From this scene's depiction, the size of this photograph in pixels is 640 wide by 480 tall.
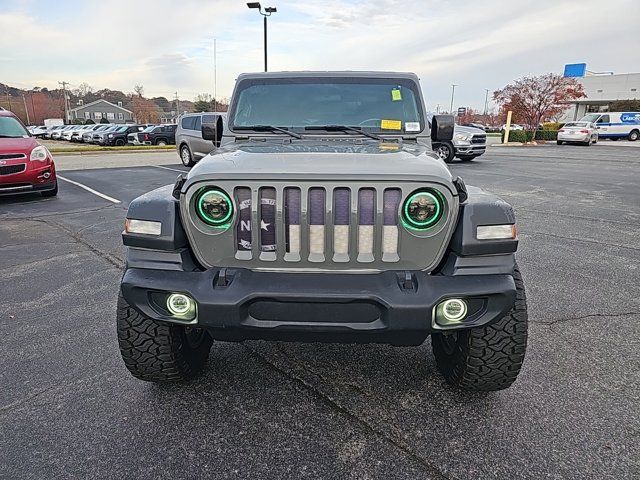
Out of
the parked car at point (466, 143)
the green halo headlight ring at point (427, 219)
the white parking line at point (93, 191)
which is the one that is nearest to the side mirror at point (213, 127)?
the green halo headlight ring at point (427, 219)

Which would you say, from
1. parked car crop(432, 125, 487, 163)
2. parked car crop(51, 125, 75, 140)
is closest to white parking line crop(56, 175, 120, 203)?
parked car crop(432, 125, 487, 163)

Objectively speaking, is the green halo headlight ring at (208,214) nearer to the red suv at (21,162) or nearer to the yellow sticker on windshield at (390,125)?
the yellow sticker on windshield at (390,125)

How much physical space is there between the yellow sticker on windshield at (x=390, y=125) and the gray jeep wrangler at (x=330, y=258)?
107cm

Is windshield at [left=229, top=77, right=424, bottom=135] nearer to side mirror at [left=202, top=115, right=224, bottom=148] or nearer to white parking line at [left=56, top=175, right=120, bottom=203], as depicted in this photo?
side mirror at [left=202, top=115, right=224, bottom=148]

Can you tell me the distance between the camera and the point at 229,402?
8.21 feet

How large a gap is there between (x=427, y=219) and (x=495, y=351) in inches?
31.7

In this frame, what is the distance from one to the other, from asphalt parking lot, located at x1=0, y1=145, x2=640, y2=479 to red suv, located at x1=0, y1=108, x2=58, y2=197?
4.65 metres

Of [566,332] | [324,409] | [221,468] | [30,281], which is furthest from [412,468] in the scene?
[30,281]

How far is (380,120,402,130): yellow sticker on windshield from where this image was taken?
3.38 metres

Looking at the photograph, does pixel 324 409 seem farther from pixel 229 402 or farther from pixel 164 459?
pixel 164 459

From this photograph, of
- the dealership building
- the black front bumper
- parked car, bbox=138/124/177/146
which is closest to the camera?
the black front bumper

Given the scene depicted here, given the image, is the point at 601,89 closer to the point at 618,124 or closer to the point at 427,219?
the point at 618,124

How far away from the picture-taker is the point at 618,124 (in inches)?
1373

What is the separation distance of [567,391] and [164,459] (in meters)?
2.20
